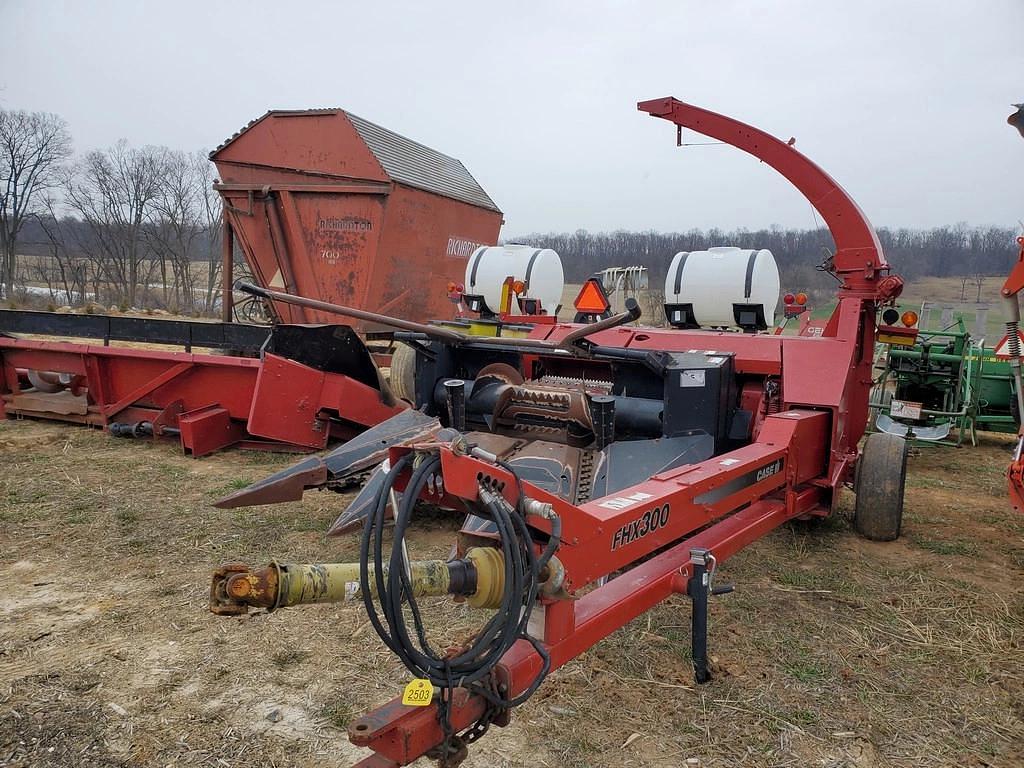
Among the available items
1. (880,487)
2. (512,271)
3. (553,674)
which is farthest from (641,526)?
(512,271)

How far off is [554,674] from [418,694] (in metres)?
1.21

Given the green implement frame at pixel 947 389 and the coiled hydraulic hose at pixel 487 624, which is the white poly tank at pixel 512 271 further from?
the coiled hydraulic hose at pixel 487 624

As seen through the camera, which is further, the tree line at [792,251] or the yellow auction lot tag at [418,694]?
the tree line at [792,251]

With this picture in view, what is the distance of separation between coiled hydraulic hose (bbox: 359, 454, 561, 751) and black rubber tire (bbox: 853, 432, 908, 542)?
10.3ft

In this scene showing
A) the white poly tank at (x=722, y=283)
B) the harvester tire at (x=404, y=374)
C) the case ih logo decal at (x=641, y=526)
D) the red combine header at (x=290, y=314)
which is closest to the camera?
the case ih logo decal at (x=641, y=526)

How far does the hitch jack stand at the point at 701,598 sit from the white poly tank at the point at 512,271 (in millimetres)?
3932

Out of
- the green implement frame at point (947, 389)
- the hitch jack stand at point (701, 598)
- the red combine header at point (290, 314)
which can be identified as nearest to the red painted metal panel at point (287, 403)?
the red combine header at point (290, 314)

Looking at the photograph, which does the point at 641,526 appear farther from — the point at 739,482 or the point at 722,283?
the point at 722,283

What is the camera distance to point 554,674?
2703 mm

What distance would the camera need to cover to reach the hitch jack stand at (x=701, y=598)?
2.47 m

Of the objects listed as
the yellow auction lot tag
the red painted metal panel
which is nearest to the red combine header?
the red painted metal panel

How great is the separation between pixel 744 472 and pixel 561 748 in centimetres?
122

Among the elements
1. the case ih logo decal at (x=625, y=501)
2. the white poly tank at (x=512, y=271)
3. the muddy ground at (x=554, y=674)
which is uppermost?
the white poly tank at (x=512, y=271)

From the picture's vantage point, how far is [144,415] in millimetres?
6242
